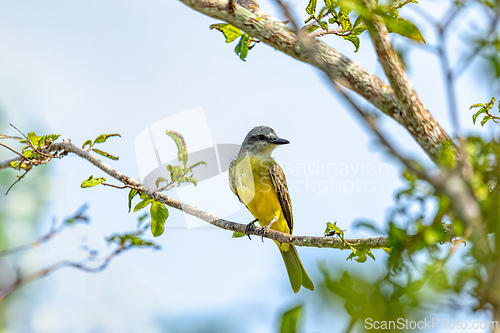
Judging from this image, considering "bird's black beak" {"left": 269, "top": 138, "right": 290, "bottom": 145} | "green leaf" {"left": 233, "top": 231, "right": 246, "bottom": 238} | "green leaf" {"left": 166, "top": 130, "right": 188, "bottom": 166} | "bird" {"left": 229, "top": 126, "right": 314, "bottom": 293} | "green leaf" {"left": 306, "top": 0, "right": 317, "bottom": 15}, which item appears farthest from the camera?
"bird's black beak" {"left": 269, "top": 138, "right": 290, "bottom": 145}

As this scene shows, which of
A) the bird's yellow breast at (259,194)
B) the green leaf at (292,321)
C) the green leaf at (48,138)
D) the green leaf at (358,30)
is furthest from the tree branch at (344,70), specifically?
the bird's yellow breast at (259,194)

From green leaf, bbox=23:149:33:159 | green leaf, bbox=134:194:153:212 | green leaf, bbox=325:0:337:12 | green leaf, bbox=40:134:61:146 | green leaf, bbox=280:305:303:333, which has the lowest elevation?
green leaf, bbox=280:305:303:333

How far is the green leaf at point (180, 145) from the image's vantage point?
411 centimetres

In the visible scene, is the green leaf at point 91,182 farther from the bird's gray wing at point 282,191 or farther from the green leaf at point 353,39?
the bird's gray wing at point 282,191

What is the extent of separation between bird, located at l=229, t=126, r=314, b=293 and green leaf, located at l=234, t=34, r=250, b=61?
8.72ft

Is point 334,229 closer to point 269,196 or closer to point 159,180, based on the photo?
point 159,180

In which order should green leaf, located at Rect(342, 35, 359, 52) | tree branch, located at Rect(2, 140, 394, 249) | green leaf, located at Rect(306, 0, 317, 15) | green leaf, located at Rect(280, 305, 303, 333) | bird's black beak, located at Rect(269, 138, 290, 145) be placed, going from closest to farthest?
green leaf, located at Rect(280, 305, 303, 333) < green leaf, located at Rect(306, 0, 317, 15) < green leaf, located at Rect(342, 35, 359, 52) < tree branch, located at Rect(2, 140, 394, 249) < bird's black beak, located at Rect(269, 138, 290, 145)

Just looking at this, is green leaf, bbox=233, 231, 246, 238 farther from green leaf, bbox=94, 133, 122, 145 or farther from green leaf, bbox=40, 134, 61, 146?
green leaf, bbox=40, 134, 61, 146

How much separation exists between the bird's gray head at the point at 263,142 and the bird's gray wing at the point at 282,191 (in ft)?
0.91

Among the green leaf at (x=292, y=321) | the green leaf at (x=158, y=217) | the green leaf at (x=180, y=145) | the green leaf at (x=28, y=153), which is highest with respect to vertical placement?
the green leaf at (x=28, y=153)

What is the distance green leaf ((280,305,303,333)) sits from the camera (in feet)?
4.07

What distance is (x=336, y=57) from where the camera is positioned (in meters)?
2.62

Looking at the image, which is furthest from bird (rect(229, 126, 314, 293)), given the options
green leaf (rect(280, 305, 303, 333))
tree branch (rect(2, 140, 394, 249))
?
green leaf (rect(280, 305, 303, 333))

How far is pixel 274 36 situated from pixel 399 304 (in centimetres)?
195
